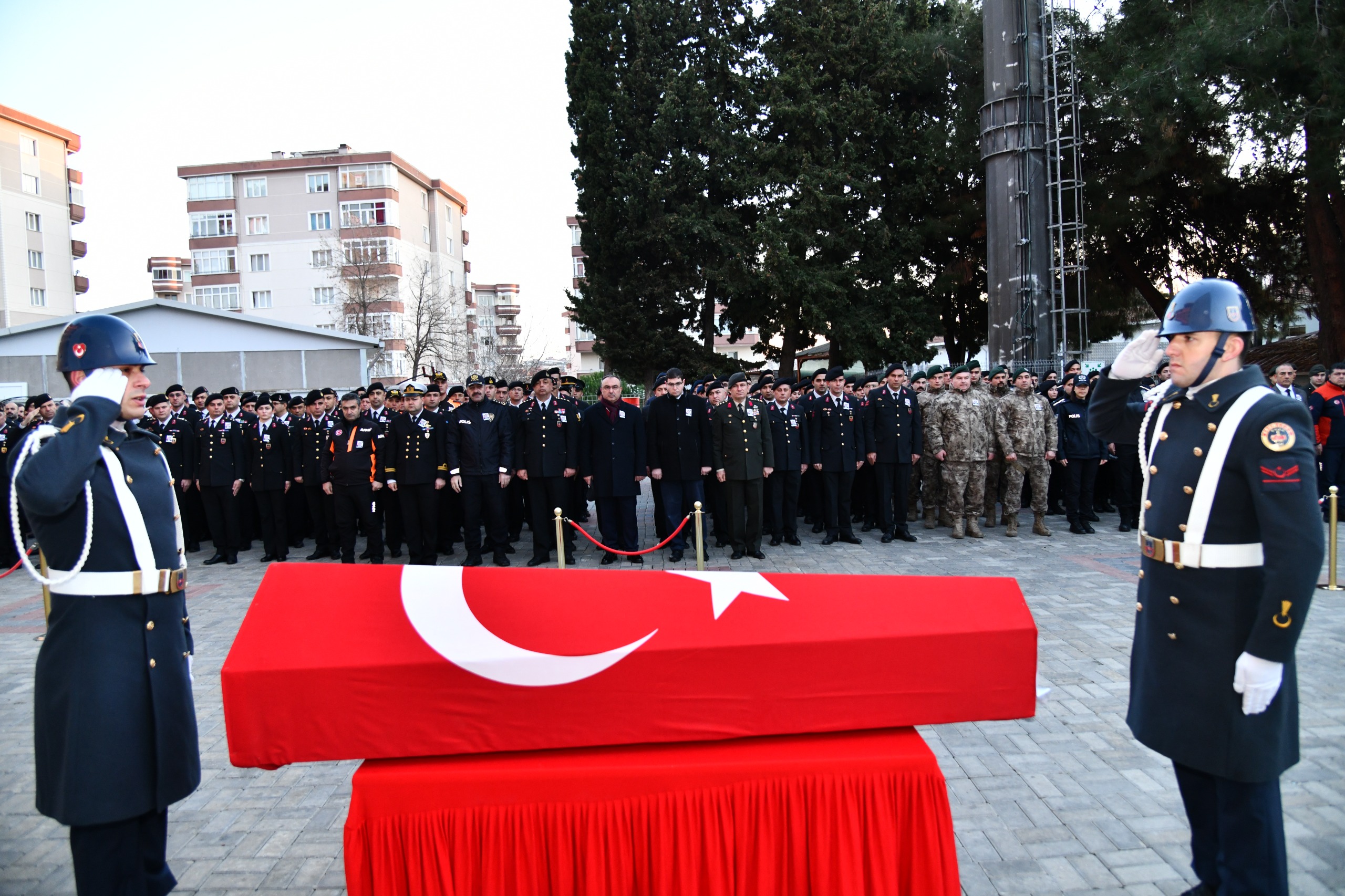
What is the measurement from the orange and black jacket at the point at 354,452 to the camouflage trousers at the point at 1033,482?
7.12 meters

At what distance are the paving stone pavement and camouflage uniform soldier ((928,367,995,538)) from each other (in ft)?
12.7

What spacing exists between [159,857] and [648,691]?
183cm

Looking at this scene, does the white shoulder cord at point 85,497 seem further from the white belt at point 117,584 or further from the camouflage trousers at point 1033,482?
the camouflage trousers at point 1033,482

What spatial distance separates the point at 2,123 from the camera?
4141 centimetres

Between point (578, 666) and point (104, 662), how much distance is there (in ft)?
4.74

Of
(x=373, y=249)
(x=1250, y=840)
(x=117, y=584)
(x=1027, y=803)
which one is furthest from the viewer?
(x=373, y=249)

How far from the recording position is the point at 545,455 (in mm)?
9227

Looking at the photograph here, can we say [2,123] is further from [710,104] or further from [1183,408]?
[1183,408]

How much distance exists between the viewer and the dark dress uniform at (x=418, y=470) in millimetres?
8938

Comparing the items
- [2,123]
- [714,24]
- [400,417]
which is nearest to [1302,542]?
[400,417]

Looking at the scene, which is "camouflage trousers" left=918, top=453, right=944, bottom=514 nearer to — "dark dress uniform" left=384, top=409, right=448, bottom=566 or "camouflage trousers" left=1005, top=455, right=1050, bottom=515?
"camouflage trousers" left=1005, top=455, right=1050, bottom=515

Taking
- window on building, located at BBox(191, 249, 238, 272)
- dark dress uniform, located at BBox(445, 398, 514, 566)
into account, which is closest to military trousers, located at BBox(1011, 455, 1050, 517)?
dark dress uniform, located at BBox(445, 398, 514, 566)

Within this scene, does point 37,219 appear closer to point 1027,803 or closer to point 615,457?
point 615,457

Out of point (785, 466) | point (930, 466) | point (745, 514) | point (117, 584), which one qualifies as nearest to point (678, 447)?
point (745, 514)
